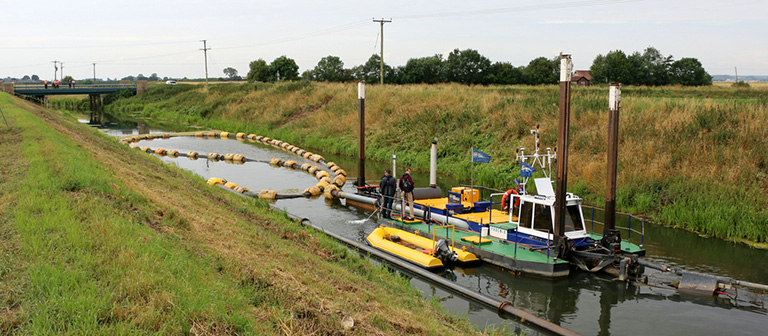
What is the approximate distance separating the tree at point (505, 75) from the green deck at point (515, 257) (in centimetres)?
7728

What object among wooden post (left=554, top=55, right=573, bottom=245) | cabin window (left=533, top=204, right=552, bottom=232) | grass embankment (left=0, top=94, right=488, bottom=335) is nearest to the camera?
grass embankment (left=0, top=94, right=488, bottom=335)

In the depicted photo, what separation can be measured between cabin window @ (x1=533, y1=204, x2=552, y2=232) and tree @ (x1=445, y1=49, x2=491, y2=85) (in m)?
→ 78.8

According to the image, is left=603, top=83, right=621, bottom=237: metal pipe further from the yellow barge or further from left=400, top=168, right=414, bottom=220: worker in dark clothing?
left=400, top=168, right=414, bottom=220: worker in dark clothing

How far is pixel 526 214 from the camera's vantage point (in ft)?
56.7

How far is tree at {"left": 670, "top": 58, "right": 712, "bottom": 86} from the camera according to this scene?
3130 inches

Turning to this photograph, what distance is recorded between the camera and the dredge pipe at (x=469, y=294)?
12.5 meters

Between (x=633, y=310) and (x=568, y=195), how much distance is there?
374 centimetres

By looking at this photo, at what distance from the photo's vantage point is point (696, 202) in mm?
22016

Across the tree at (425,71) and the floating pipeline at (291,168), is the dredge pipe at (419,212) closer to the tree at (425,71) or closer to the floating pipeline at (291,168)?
the floating pipeline at (291,168)

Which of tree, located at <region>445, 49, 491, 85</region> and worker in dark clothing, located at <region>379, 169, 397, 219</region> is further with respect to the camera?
tree, located at <region>445, 49, 491, 85</region>

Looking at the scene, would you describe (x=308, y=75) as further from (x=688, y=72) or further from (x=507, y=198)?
(x=507, y=198)

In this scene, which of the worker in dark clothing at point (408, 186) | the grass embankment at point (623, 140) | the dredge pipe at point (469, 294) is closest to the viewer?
the dredge pipe at point (469, 294)

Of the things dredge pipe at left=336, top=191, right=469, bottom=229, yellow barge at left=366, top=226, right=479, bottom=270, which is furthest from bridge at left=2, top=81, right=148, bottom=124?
yellow barge at left=366, top=226, right=479, bottom=270

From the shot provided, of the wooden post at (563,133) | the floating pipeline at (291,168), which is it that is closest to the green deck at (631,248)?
the wooden post at (563,133)
